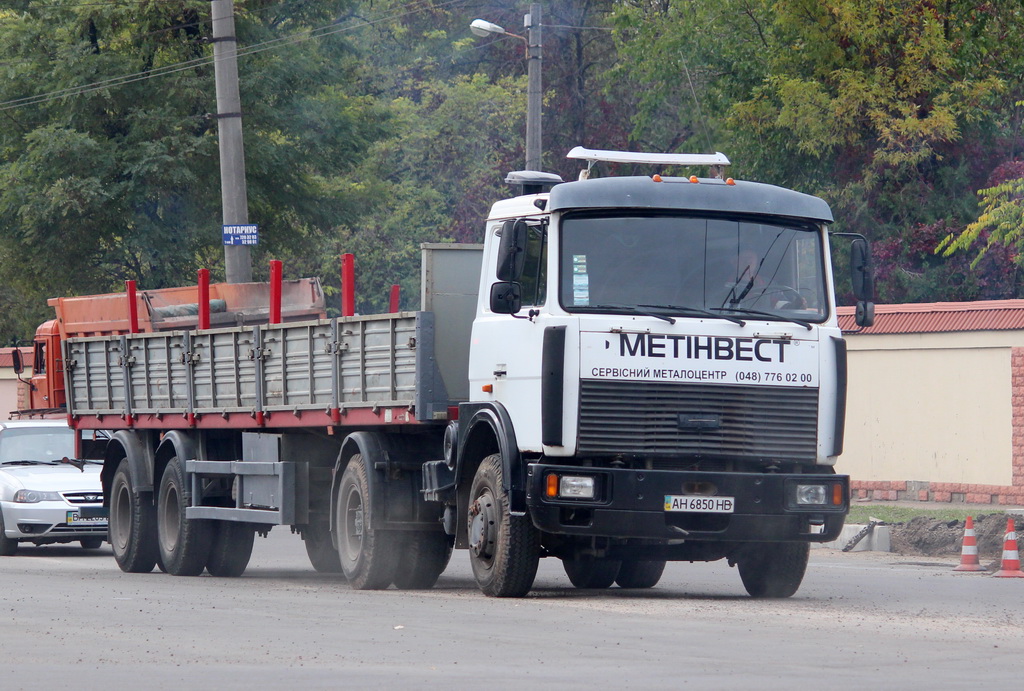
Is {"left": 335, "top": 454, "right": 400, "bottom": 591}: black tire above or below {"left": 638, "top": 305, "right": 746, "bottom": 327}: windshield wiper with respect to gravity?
below

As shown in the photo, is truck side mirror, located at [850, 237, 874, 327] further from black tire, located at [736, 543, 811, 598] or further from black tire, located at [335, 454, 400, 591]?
black tire, located at [335, 454, 400, 591]

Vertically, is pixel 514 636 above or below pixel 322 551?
above

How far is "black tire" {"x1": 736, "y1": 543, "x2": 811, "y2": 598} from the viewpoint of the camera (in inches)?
506

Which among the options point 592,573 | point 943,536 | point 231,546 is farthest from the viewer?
point 943,536

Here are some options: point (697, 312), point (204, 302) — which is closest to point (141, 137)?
point (204, 302)

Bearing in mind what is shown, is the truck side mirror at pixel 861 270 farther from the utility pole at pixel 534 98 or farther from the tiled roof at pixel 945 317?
the utility pole at pixel 534 98

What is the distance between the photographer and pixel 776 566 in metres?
12.9

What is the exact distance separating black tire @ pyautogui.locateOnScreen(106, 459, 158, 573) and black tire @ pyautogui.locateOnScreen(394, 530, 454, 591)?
414 centimetres

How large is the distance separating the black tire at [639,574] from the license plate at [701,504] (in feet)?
Result: 9.05

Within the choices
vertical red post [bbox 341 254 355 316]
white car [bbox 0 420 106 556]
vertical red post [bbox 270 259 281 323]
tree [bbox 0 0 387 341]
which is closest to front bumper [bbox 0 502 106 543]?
white car [bbox 0 420 106 556]

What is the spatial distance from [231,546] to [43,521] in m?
3.56

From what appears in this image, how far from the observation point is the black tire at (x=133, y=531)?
1730 cm

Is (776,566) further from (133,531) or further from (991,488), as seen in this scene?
(991,488)

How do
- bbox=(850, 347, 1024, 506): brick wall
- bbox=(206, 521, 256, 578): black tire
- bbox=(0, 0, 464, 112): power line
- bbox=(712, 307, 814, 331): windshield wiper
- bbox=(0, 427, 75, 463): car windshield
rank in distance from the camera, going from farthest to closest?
bbox=(0, 0, 464, 112): power line, bbox=(850, 347, 1024, 506): brick wall, bbox=(0, 427, 75, 463): car windshield, bbox=(206, 521, 256, 578): black tire, bbox=(712, 307, 814, 331): windshield wiper
